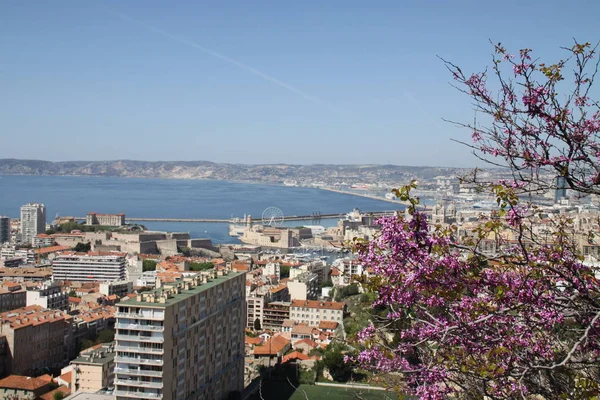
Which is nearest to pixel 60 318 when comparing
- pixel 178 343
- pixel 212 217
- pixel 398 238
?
pixel 178 343

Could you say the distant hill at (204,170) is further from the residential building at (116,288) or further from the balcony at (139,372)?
the balcony at (139,372)

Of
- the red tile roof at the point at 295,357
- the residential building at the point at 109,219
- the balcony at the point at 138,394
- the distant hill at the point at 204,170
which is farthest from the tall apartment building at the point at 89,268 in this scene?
the distant hill at the point at 204,170

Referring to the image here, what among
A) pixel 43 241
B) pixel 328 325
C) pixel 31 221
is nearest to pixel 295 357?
pixel 328 325

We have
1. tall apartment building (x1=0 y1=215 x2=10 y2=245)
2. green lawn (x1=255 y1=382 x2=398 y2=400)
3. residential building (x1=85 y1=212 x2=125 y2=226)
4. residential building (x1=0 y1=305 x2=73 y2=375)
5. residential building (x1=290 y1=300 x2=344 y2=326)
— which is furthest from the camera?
residential building (x1=85 y1=212 x2=125 y2=226)

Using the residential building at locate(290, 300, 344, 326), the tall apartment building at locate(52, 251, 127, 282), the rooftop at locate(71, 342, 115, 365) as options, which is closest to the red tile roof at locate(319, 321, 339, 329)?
the residential building at locate(290, 300, 344, 326)

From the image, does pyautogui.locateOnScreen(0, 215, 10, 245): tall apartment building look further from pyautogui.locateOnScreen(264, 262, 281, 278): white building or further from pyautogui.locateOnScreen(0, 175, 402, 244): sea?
pyautogui.locateOnScreen(264, 262, 281, 278): white building

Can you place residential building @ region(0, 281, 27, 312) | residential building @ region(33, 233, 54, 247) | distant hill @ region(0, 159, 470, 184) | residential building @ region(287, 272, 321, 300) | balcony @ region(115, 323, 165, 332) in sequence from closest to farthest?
balcony @ region(115, 323, 165, 332)
residential building @ region(0, 281, 27, 312)
residential building @ region(287, 272, 321, 300)
residential building @ region(33, 233, 54, 247)
distant hill @ region(0, 159, 470, 184)
